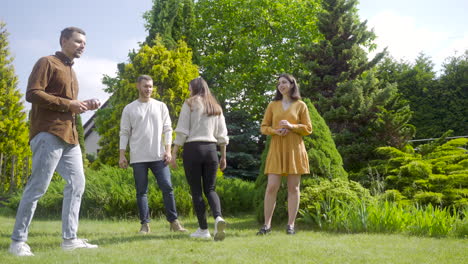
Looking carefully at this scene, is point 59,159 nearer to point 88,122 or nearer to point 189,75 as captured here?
point 189,75

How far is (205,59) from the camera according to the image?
63.0ft

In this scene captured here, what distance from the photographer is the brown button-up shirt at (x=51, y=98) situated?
12.0 ft

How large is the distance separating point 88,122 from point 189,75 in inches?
814

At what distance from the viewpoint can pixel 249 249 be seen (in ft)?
13.1

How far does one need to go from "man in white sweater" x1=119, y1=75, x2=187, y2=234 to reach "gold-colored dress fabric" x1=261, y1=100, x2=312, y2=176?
1.32m

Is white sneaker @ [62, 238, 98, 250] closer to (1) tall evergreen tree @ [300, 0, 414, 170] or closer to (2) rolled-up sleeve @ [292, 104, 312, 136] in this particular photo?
(2) rolled-up sleeve @ [292, 104, 312, 136]

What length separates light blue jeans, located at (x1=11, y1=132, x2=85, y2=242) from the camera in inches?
145

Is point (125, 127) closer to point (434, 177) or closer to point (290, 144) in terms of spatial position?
point (290, 144)

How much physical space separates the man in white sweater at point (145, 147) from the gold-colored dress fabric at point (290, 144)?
1320 millimetres

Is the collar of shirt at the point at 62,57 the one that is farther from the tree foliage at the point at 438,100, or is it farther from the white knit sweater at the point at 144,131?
the tree foliage at the point at 438,100

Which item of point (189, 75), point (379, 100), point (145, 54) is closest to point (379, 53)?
point (379, 100)

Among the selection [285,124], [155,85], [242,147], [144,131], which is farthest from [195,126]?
[242,147]

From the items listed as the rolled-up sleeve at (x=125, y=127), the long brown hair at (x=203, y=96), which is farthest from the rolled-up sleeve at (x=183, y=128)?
the rolled-up sleeve at (x=125, y=127)

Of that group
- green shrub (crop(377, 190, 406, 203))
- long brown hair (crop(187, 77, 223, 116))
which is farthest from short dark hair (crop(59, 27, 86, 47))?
green shrub (crop(377, 190, 406, 203))
